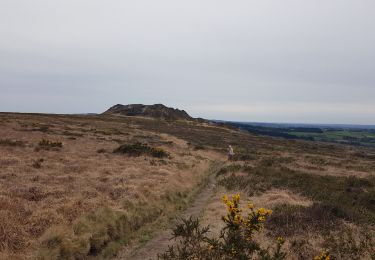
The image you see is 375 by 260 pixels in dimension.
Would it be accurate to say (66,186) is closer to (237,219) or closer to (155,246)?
(155,246)

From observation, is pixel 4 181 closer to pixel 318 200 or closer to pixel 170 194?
pixel 170 194

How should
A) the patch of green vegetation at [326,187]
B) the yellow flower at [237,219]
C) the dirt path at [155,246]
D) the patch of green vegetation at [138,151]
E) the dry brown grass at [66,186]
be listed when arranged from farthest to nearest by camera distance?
the patch of green vegetation at [138,151] → the patch of green vegetation at [326,187] → the dirt path at [155,246] → the dry brown grass at [66,186] → the yellow flower at [237,219]

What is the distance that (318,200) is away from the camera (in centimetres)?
2053

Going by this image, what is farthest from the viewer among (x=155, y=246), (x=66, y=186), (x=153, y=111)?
(x=153, y=111)

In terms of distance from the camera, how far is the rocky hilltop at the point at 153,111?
12512cm

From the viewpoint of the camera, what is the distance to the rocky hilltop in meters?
125

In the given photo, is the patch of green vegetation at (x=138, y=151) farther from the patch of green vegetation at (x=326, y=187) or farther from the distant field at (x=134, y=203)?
the patch of green vegetation at (x=326, y=187)

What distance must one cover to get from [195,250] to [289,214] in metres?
Answer: 7.43

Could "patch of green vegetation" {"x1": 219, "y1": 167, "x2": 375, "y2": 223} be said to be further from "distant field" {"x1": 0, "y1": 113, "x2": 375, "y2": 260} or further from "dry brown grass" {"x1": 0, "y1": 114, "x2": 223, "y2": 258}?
"dry brown grass" {"x1": 0, "y1": 114, "x2": 223, "y2": 258}

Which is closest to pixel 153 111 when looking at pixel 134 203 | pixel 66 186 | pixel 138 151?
pixel 138 151

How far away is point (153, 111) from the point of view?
5000 inches

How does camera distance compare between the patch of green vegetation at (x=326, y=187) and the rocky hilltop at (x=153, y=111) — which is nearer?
the patch of green vegetation at (x=326, y=187)

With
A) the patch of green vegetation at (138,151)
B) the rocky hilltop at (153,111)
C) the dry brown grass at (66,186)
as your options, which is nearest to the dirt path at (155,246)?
the dry brown grass at (66,186)

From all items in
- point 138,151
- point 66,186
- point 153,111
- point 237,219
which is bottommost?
point 66,186
